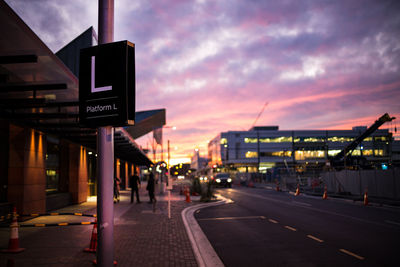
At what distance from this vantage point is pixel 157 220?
14.2 meters

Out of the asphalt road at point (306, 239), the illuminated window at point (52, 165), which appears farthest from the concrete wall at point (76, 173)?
the asphalt road at point (306, 239)

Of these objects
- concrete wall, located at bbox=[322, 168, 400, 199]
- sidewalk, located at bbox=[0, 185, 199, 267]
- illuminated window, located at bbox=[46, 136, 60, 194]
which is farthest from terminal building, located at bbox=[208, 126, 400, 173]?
sidewalk, located at bbox=[0, 185, 199, 267]

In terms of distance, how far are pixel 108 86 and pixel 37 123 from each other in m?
11.0

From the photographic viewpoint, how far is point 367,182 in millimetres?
26266

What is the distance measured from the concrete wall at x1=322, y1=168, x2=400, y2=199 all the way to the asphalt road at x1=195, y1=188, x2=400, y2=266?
357 inches

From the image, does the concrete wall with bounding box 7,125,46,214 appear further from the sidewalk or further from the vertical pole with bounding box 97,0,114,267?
the vertical pole with bounding box 97,0,114,267

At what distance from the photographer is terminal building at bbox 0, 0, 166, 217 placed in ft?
24.1

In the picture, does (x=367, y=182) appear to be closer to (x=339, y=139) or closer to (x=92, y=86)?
(x=92, y=86)

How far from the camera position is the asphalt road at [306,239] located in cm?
774

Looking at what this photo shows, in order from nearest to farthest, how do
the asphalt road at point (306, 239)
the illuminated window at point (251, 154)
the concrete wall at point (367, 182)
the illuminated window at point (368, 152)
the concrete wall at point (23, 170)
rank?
the asphalt road at point (306, 239) → the concrete wall at point (23, 170) → the concrete wall at point (367, 182) → the illuminated window at point (368, 152) → the illuminated window at point (251, 154)

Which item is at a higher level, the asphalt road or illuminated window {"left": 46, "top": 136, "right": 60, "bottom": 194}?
illuminated window {"left": 46, "top": 136, "right": 60, "bottom": 194}

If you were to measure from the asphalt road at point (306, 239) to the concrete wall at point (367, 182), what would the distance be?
907 centimetres

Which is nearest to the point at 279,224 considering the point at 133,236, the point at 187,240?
the point at 187,240

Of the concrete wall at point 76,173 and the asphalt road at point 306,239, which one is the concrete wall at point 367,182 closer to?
the asphalt road at point 306,239
